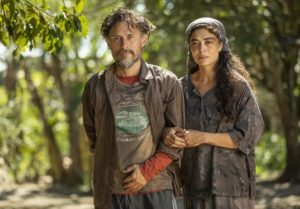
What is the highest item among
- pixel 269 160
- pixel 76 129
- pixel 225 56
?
pixel 225 56

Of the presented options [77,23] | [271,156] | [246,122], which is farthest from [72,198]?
[246,122]

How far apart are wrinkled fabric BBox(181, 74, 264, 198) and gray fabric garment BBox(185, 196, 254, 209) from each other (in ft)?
0.09

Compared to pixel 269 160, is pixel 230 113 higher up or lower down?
higher up

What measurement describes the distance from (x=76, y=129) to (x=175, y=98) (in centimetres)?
1607

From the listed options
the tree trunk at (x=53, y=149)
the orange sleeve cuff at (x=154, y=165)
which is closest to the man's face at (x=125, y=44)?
the orange sleeve cuff at (x=154, y=165)

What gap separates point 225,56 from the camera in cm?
432

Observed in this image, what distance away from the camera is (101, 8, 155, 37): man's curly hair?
3770mm

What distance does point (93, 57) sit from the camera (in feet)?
64.5

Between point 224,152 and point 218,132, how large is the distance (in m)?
0.14

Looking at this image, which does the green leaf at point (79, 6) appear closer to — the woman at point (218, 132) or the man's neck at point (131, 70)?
the woman at point (218, 132)

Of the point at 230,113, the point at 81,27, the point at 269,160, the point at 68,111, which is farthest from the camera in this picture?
the point at 269,160

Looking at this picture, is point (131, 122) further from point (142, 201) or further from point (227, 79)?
point (227, 79)

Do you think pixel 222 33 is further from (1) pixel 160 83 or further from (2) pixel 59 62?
(2) pixel 59 62

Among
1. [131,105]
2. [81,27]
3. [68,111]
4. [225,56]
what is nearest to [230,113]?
[225,56]
